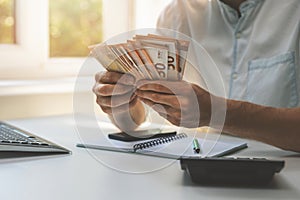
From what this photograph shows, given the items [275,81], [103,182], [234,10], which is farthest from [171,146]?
[234,10]


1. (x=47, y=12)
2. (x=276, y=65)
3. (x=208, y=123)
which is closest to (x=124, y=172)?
(x=208, y=123)

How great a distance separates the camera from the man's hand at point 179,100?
851mm

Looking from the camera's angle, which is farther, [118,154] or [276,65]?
[276,65]

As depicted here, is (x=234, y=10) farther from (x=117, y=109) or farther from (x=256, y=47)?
(x=117, y=109)

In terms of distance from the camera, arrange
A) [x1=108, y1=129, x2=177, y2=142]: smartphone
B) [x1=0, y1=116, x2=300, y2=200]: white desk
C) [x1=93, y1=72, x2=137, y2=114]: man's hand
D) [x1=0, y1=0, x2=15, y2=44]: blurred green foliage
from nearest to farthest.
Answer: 1. [x1=0, y1=116, x2=300, y2=200]: white desk
2. [x1=93, y1=72, x2=137, y2=114]: man's hand
3. [x1=108, y1=129, x2=177, y2=142]: smartphone
4. [x1=0, y1=0, x2=15, y2=44]: blurred green foliage

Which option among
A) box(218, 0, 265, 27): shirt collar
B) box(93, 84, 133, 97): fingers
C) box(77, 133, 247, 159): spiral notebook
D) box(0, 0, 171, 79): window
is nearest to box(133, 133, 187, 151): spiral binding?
box(77, 133, 247, 159): spiral notebook

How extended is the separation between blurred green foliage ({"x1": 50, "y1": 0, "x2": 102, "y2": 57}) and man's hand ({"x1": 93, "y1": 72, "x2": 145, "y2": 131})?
0.76 metres

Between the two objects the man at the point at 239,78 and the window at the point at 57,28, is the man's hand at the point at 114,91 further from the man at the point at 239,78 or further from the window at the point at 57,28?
the window at the point at 57,28

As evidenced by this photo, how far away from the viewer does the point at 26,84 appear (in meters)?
1.52

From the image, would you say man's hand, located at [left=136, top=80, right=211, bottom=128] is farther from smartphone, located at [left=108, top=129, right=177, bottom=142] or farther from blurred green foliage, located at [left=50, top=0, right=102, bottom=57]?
blurred green foliage, located at [left=50, top=0, right=102, bottom=57]

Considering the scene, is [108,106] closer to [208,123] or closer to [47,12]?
[208,123]

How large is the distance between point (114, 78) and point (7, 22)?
2.69 ft

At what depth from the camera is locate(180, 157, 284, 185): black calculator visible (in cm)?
69

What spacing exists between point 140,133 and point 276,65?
1.37 ft
